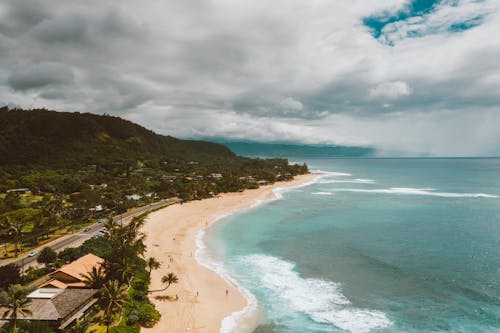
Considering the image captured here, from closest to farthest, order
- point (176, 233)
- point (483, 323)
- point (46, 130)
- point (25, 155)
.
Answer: point (483, 323) < point (176, 233) < point (25, 155) < point (46, 130)

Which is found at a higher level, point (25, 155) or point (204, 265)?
point (25, 155)

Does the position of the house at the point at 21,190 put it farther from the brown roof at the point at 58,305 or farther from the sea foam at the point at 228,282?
the brown roof at the point at 58,305

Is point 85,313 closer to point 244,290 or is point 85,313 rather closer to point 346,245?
point 244,290

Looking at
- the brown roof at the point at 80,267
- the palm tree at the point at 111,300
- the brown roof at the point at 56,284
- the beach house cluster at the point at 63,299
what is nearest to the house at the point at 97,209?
the brown roof at the point at 80,267

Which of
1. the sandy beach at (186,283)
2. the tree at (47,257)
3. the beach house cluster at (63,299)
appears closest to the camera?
the beach house cluster at (63,299)

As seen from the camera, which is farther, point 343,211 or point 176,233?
point 343,211

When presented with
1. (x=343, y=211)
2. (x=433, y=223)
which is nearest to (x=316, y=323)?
(x=433, y=223)

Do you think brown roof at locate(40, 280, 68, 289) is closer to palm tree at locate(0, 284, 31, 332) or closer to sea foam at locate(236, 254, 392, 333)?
palm tree at locate(0, 284, 31, 332)
